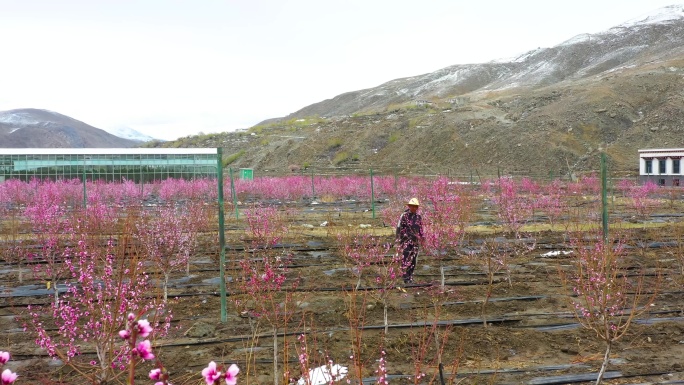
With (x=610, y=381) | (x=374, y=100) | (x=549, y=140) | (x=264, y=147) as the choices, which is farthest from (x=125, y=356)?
(x=374, y=100)

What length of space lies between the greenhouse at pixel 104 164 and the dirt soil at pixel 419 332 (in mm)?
32009

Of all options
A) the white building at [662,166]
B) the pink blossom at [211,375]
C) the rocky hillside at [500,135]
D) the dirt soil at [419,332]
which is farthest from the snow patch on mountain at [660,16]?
the pink blossom at [211,375]

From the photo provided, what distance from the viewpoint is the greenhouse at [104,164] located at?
3925 cm

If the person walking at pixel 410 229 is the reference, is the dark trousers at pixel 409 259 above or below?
below

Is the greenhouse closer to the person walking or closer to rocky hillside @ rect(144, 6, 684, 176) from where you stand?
rocky hillside @ rect(144, 6, 684, 176)

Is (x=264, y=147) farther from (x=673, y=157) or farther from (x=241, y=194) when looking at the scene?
(x=673, y=157)

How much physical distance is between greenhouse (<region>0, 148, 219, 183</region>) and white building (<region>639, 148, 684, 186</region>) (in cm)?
3145

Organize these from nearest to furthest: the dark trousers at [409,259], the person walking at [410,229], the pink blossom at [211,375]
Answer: the pink blossom at [211,375] < the person walking at [410,229] < the dark trousers at [409,259]

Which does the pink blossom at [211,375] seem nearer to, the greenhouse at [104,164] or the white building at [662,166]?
the white building at [662,166]

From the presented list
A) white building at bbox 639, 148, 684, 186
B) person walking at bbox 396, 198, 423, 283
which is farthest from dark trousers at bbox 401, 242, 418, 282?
white building at bbox 639, 148, 684, 186

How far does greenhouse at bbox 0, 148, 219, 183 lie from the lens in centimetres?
3925

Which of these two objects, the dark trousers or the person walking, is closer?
the person walking

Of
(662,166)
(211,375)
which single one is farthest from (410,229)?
(662,166)

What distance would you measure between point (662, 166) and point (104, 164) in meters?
39.2
